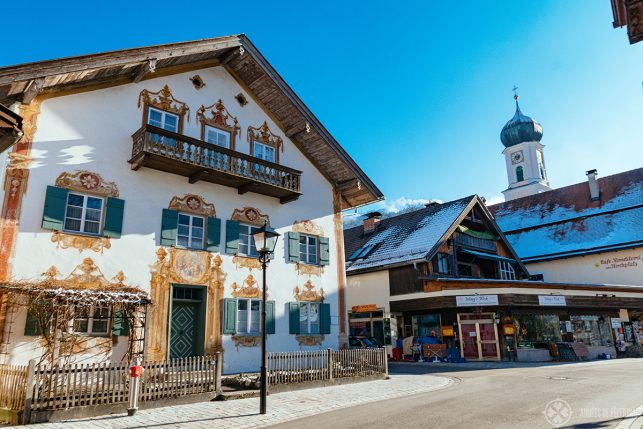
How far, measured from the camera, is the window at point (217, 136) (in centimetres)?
1800

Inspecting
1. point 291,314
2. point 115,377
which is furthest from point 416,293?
point 115,377

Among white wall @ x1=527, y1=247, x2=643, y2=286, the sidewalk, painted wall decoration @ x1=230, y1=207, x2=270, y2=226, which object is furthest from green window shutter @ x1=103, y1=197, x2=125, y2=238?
white wall @ x1=527, y1=247, x2=643, y2=286

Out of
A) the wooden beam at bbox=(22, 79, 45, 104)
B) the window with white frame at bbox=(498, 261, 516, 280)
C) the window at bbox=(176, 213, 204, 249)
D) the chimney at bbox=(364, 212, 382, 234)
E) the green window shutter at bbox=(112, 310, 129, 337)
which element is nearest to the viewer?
the wooden beam at bbox=(22, 79, 45, 104)

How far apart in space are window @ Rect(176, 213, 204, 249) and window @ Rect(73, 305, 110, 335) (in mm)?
3288

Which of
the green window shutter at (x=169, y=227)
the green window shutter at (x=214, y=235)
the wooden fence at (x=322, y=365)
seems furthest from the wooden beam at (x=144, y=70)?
the wooden fence at (x=322, y=365)

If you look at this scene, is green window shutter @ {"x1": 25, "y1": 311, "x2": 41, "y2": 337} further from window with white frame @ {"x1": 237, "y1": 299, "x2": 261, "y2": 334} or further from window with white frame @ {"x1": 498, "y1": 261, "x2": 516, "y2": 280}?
window with white frame @ {"x1": 498, "y1": 261, "x2": 516, "y2": 280}

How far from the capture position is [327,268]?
808 inches

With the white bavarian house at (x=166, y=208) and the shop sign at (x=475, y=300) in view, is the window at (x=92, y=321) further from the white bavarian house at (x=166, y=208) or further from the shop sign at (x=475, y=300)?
the shop sign at (x=475, y=300)

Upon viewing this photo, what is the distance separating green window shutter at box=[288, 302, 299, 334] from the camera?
60.8ft

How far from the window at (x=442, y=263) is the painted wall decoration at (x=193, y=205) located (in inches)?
611

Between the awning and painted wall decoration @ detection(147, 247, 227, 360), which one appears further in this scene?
the awning

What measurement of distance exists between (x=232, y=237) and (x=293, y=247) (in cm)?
283

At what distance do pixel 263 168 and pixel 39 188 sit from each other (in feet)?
24.1

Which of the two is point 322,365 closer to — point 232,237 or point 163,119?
point 232,237
